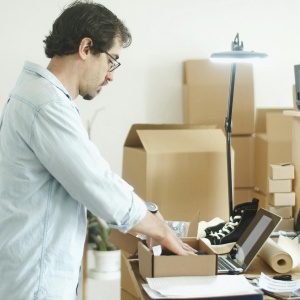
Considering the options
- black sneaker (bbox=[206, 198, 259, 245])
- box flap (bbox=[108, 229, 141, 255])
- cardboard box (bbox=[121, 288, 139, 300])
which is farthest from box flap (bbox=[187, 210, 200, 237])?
cardboard box (bbox=[121, 288, 139, 300])

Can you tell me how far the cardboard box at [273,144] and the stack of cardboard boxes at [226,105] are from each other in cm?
11

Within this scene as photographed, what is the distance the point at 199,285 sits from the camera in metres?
1.44

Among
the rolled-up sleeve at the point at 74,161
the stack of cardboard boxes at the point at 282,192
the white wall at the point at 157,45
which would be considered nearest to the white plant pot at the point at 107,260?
the white wall at the point at 157,45

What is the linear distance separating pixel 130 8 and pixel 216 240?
6.52 ft

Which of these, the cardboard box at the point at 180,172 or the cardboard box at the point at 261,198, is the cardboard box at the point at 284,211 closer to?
the cardboard box at the point at 180,172

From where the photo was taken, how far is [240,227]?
1924mm

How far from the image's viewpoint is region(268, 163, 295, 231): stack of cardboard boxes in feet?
7.29

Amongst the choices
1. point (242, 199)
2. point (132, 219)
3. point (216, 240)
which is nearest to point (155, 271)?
point (132, 219)

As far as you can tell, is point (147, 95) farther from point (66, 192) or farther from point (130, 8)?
point (66, 192)

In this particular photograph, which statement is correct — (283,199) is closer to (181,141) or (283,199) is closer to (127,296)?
(181,141)

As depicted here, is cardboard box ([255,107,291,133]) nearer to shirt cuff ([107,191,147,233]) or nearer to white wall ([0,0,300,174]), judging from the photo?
white wall ([0,0,300,174])

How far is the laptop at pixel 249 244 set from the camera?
1660 mm

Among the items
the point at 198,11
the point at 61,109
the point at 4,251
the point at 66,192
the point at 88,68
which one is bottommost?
the point at 4,251

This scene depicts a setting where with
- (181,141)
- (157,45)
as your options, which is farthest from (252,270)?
(157,45)
